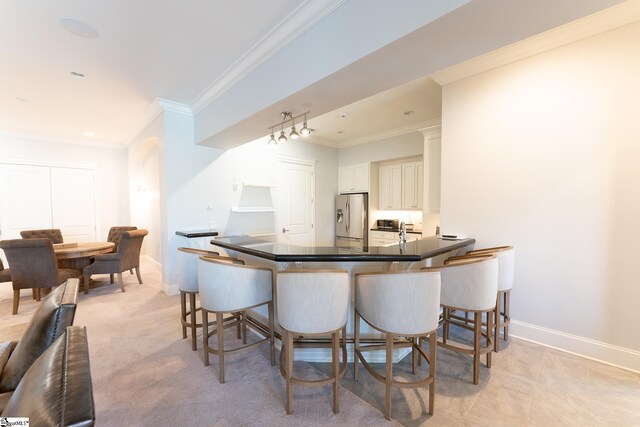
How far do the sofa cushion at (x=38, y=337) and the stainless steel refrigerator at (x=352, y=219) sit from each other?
4905mm

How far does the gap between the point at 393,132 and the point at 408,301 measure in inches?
168

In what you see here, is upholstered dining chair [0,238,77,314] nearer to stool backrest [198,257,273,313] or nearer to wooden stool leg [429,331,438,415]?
stool backrest [198,257,273,313]

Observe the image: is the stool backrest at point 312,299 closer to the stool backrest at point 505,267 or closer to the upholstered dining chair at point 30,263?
the stool backrest at point 505,267

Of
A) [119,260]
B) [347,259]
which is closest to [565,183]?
[347,259]

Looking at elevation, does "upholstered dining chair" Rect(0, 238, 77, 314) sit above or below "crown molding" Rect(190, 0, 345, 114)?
below

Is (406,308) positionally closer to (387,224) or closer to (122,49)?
(122,49)

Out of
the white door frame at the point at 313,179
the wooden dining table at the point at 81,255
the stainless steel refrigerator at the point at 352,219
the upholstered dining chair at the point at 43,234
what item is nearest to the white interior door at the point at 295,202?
the white door frame at the point at 313,179

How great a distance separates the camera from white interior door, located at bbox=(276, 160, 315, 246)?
555 cm

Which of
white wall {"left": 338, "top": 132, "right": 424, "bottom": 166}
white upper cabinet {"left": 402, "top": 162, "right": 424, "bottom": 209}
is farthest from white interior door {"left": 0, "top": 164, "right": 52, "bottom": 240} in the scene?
white upper cabinet {"left": 402, "top": 162, "right": 424, "bottom": 209}

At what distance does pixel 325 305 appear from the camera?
1660 mm

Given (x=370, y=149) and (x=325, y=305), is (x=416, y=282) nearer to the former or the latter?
(x=325, y=305)

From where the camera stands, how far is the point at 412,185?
16.9ft

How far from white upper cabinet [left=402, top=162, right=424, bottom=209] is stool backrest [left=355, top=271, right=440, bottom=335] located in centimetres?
365

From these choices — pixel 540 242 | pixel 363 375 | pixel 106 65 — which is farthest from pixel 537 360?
pixel 106 65
